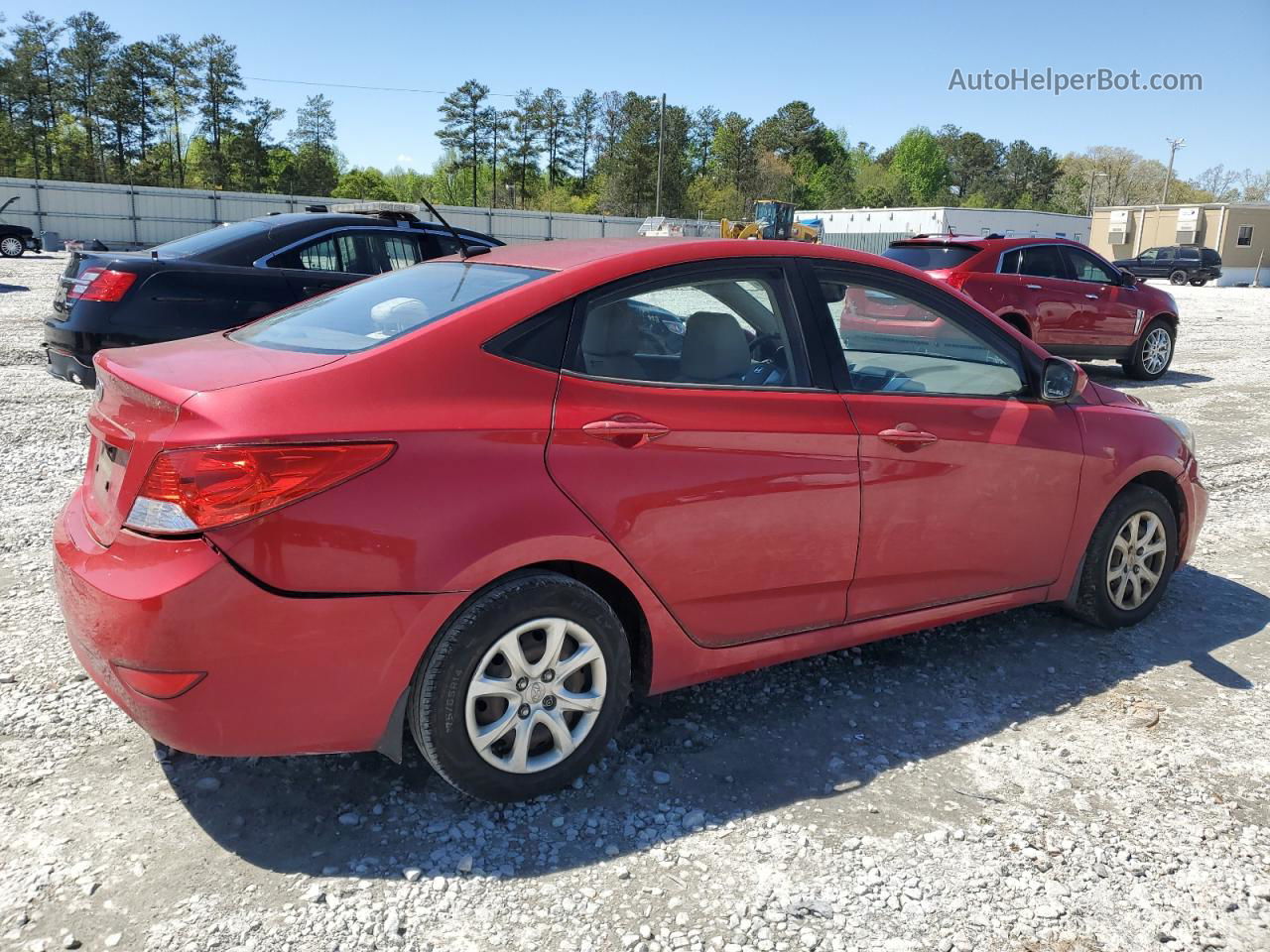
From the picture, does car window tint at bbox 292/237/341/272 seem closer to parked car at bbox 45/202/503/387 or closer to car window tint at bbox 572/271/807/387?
parked car at bbox 45/202/503/387

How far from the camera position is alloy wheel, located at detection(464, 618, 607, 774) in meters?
2.70

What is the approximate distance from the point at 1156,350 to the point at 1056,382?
9.89m

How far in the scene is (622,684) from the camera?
295 centimetres

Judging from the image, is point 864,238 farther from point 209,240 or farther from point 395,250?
point 209,240

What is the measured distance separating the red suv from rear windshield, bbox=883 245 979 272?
0.04ft

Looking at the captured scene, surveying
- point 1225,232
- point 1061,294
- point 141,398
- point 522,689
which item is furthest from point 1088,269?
point 1225,232

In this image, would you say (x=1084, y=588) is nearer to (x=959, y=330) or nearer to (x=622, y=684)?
(x=959, y=330)

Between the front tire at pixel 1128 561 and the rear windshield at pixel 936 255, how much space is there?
22.7ft

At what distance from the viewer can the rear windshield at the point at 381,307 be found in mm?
2928

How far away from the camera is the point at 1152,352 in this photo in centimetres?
1230

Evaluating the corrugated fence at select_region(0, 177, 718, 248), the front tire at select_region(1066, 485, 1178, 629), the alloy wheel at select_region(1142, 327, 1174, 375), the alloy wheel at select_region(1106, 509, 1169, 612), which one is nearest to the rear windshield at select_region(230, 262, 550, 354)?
the front tire at select_region(1066, 485, 1178, 629)

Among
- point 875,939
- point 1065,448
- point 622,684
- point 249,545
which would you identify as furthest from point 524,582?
point 1065,448

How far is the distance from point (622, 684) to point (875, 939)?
99 centimetres

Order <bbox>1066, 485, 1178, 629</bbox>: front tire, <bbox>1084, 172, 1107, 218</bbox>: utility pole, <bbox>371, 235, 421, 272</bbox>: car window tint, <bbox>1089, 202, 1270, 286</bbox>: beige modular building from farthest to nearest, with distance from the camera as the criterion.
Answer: <bbox>1084, 172, 1107, 218</bbox>: utility pole < <bbox>1089, 202, 1270, 286</bbox>: beige modular building < <bbox>371, 235, 421, 272</bbox>: car window tint < <bbox>1066, 485, 1178, 629</bbox>: front tire
